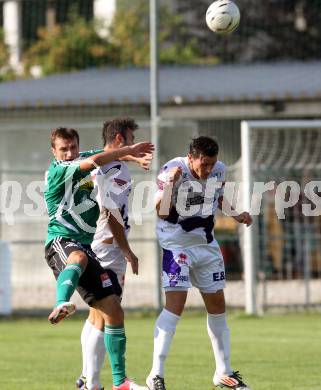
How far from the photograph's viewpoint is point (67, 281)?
903 cm

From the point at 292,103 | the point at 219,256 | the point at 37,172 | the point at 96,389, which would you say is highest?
the point at 292,103

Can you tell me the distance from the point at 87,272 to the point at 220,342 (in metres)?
1.36

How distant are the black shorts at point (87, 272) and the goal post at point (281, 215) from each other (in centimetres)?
907

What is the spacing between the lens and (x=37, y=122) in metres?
22.4

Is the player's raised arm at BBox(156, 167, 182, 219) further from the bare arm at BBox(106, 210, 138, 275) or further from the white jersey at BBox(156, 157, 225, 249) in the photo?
the bare arm at BBox(106, 210, 138, 275)

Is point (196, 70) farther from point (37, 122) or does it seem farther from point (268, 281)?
point (268, 281)

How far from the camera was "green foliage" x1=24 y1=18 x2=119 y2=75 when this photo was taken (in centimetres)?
3403

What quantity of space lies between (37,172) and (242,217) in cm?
879

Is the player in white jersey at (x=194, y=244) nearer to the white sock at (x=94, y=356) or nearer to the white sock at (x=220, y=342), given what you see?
the white sock at (x=220, y=342)

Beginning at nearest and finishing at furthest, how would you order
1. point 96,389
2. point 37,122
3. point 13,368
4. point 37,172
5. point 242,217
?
point 96,389 < point 242,217 < point 13,368 < point 37,172 < point 37,122

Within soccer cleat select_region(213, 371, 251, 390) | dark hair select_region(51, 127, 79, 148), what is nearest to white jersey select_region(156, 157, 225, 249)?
dark hair select_region(51, 127, 79, 148)

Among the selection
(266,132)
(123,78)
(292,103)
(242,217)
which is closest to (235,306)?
(266,132)

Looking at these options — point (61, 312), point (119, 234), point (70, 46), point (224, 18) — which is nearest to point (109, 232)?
point (119, 234)

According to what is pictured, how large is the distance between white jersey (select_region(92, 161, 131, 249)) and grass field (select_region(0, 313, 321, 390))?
4.40 feet
